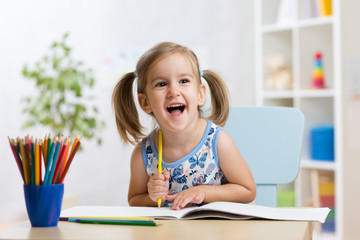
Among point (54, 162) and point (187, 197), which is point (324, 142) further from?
point (54, 162)

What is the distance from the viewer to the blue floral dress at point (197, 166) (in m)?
1.26

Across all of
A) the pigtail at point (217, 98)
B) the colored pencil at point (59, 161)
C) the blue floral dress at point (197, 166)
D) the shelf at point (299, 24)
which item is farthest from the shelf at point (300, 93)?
the colored pencil at point (59, 161)

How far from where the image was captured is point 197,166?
127 centimetres

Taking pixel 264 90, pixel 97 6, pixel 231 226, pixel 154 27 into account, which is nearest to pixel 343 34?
pixel 264 90

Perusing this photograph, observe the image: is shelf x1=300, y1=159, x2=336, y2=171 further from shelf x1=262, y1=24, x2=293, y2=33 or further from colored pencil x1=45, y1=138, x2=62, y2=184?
colored pencil x1=45, y1=138, x2=62, y2=184

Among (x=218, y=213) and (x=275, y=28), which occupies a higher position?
(x=275, y=28)

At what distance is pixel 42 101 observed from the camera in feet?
10.4

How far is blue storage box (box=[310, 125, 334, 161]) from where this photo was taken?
3.26 meters

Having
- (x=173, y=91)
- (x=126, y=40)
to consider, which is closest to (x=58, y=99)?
(x=126, y=40)

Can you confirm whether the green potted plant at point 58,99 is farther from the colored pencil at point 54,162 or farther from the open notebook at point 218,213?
the colored pencil at point 54,162

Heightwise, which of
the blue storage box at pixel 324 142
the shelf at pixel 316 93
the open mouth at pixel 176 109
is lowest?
the blue storage box at pixel 324 142

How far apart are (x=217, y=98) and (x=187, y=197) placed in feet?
1.28

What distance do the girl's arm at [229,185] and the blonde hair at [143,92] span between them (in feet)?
0.33

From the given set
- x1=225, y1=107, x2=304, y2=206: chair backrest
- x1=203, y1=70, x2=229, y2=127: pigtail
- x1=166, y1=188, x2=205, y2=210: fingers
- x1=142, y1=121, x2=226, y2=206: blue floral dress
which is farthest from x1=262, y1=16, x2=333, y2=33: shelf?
x1=166, y1=188, x2=205, y2=210: fingers
